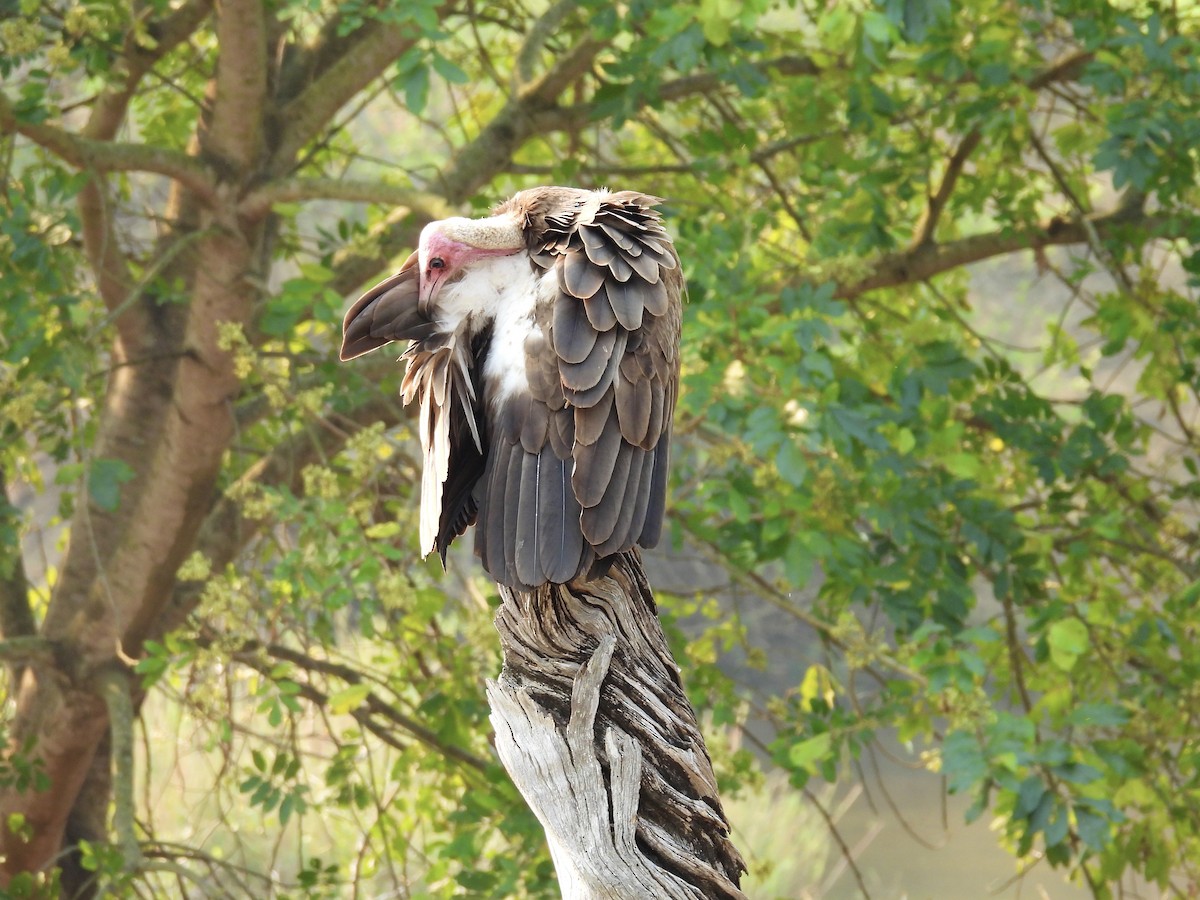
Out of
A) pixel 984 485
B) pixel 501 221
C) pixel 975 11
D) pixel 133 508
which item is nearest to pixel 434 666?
pixel 133 508

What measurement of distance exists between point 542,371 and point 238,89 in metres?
2.11

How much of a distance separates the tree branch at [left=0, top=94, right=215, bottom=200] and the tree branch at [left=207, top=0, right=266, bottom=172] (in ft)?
0.33

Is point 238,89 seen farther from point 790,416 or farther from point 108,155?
point 790,416

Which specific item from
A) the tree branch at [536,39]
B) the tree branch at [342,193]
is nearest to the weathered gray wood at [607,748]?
the tree branch at [342,193]

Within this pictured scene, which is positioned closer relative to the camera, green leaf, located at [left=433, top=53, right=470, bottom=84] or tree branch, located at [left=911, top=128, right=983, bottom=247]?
green leaf, located at [left=433, top=53, right=470, bottom=84]

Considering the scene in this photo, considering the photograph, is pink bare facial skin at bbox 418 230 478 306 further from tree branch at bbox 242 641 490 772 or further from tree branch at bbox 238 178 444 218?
tree branch at bbox 242 641 490 772

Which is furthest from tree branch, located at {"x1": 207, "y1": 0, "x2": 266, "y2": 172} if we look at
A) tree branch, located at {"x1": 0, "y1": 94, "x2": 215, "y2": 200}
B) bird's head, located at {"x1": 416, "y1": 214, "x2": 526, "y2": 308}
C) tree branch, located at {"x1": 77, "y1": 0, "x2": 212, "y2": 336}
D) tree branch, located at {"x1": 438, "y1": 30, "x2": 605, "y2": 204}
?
bird's head, located at {"x1": 416, "y1": 214, "x2": 526, "y2": 308}

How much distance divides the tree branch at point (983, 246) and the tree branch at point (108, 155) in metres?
1.76

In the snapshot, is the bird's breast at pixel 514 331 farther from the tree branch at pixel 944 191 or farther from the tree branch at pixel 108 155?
the tree branch at pixel 944 191

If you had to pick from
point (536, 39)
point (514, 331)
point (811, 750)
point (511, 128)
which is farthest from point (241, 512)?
point (514, 331)

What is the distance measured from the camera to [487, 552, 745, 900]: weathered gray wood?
5.33 ft

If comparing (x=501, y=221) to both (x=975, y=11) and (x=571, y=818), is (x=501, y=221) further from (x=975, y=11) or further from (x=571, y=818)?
Result: (x=975, y=11)

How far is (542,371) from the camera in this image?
1730 mm

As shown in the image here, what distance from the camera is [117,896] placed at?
305 cm
